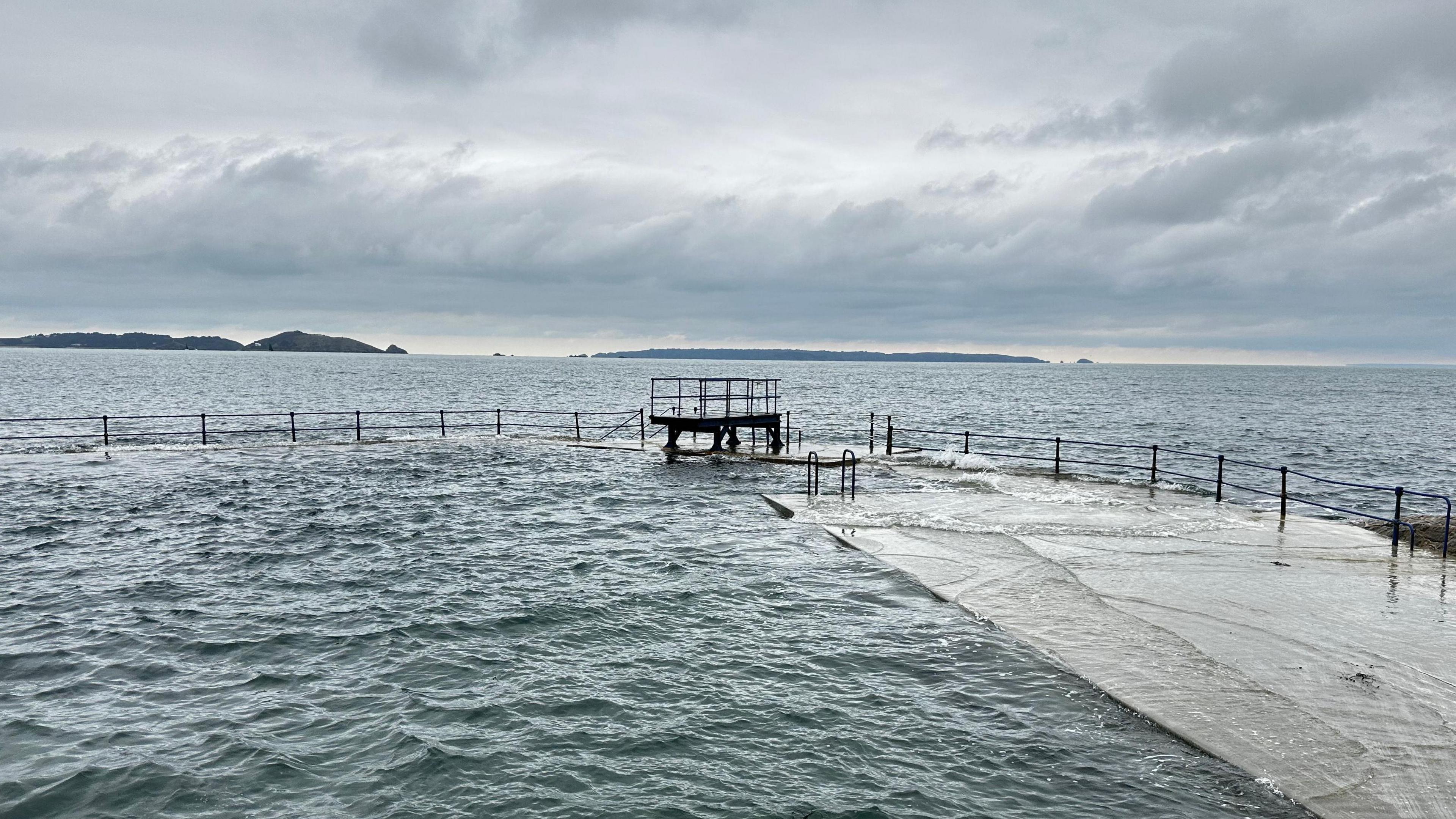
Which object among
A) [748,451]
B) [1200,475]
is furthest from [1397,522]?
[748,451]

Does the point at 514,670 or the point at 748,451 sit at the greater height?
the point at 748,451

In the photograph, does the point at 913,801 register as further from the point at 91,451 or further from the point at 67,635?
the point at 91,451

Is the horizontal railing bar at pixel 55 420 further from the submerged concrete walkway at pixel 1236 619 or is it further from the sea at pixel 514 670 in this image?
the submerged concrete walkway at pixel 1236 619

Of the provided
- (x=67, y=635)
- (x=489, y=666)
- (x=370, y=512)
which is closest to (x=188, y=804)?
(x=489, y=666)

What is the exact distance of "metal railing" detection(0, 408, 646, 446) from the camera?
40.1 m

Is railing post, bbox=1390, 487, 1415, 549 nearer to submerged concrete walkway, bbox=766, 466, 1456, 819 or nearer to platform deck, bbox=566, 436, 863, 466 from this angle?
submerged concrete walkway, bbox=766, 466, 1456, 819

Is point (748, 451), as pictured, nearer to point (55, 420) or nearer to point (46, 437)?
point (55, 420)

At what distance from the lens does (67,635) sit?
1305cm

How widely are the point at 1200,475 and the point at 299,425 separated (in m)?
55.9

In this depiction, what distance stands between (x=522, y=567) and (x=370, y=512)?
8529mm

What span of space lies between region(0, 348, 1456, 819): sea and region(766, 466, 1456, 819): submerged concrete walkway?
596mm

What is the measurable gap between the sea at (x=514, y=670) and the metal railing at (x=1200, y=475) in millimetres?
2198

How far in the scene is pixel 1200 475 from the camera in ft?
118

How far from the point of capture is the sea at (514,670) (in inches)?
331
